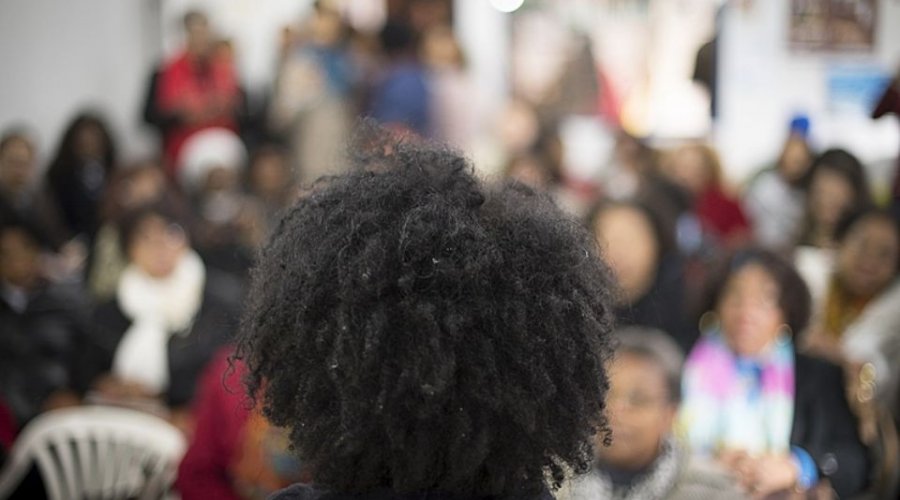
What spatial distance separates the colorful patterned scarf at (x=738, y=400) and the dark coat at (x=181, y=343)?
147 centimetres

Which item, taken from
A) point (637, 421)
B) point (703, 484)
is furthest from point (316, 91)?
point (703, 484)

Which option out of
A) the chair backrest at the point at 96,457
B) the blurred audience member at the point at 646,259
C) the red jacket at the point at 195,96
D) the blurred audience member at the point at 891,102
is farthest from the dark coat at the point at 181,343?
the blurred audience member at the point at 891,102

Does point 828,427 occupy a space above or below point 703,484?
above

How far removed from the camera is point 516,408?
3.98 feet

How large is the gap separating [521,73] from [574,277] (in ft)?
20.1

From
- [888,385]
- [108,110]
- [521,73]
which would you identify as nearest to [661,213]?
[888,385]

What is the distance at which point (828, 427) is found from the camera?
9.70 feet

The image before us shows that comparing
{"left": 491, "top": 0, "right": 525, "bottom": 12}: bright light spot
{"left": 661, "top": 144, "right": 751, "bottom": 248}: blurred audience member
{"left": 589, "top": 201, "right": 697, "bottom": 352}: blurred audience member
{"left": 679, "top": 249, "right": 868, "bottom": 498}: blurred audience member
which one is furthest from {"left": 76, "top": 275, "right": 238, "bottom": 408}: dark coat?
{"left": 491, "top": 0, "right": 525, "bottom": 12}: bright light spot

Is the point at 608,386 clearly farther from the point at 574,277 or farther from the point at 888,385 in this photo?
the point at 888,385

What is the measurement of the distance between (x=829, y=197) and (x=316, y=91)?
2.87m

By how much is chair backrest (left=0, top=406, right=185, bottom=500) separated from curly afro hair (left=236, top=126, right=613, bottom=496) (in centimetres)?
172

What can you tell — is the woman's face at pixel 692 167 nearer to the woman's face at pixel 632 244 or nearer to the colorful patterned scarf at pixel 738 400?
the woman's face at pixel 632 244

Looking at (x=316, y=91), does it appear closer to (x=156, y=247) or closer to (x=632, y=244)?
(x=156, y=247)

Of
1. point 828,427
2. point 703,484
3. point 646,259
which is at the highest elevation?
point 646,259
